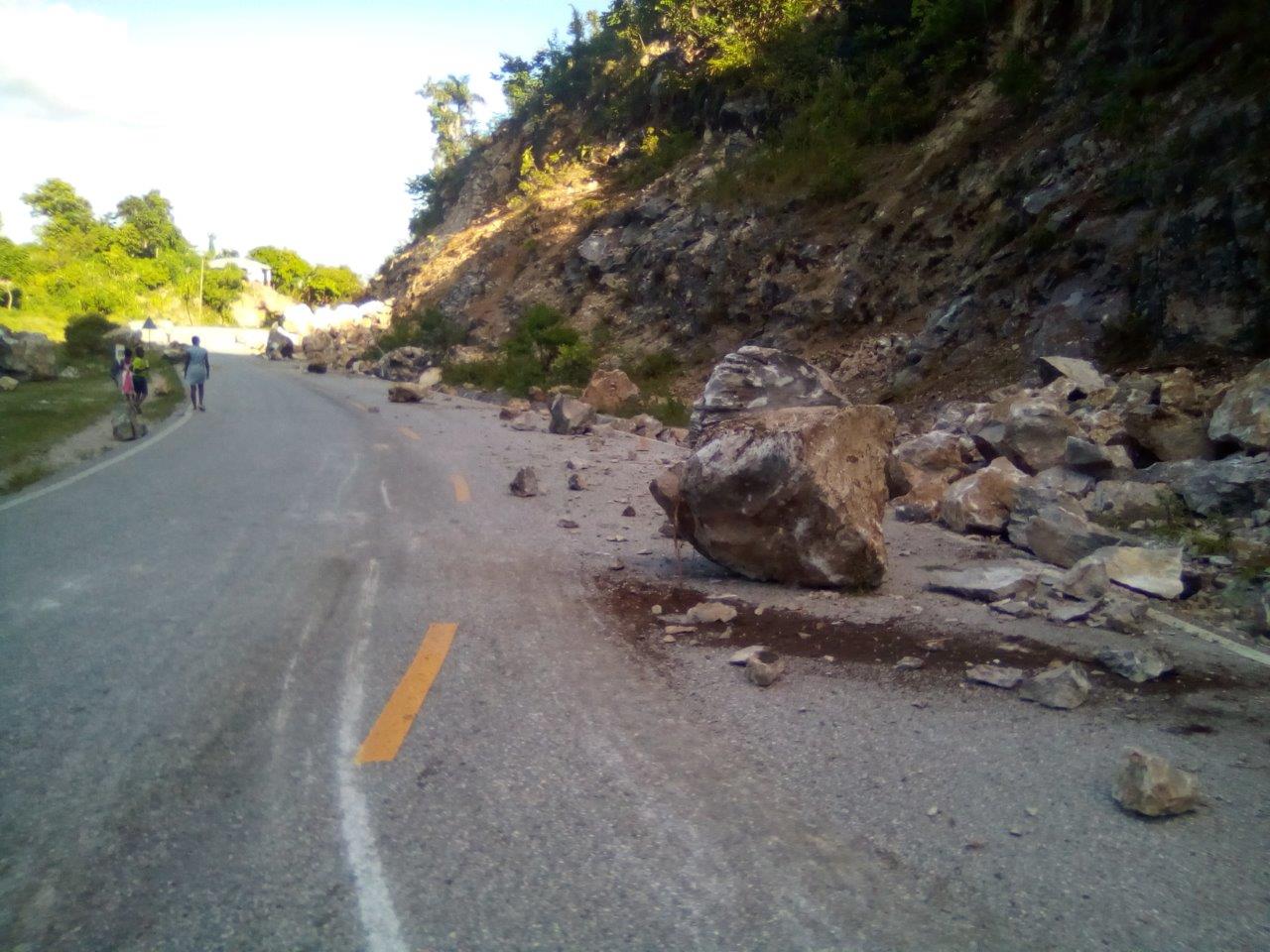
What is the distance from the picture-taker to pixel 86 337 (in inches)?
1515

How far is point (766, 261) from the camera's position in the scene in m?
24.5

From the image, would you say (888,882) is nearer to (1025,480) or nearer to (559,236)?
(1025,480)

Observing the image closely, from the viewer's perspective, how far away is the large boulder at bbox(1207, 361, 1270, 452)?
28.0ft

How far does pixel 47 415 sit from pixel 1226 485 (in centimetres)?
1891

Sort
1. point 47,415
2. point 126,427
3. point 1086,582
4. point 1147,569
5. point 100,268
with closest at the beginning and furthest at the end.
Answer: point 1086,582
point 1147,569
point 126,427
point 47,415
point 100,268

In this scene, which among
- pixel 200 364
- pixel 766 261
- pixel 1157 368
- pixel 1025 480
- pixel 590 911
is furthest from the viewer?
pixel 766 261

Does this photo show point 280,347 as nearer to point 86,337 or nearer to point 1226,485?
point 86,337

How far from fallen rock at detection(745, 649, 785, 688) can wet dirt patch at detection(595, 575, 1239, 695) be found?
0.29 metres

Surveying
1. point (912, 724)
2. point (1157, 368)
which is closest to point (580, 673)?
point (912, 724)

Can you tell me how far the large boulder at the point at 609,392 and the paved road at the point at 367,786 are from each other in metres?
15.0

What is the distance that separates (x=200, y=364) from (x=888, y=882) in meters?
22.4

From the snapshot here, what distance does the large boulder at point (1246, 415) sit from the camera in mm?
8539

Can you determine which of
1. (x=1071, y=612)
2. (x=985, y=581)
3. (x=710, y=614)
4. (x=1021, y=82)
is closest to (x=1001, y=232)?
(x=1021, y=82)

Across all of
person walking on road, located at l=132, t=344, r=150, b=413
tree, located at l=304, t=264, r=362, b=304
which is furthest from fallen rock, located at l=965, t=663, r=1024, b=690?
tree, located at l=304, t=264, r=362, b=304
